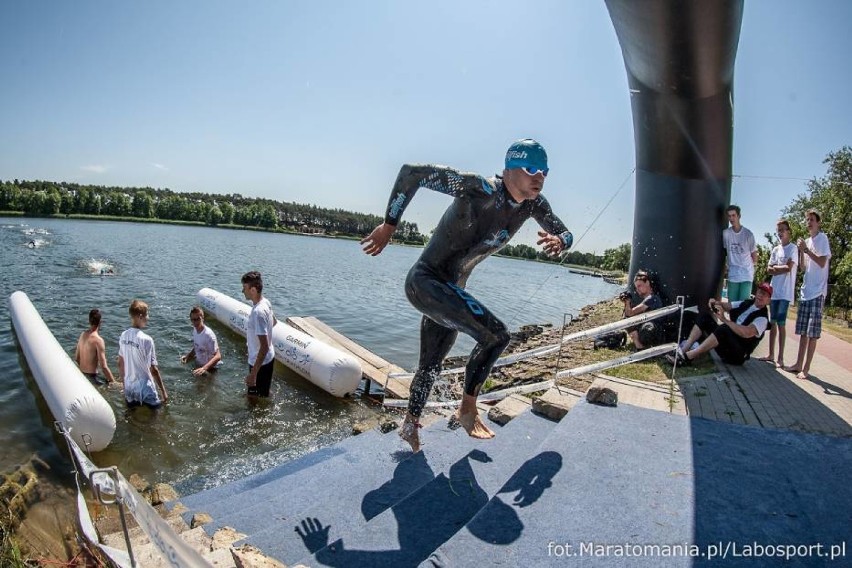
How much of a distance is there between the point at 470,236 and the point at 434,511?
1.97 m

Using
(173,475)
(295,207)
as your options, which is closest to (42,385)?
(173,475)

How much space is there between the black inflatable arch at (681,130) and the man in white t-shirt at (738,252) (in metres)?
0.13

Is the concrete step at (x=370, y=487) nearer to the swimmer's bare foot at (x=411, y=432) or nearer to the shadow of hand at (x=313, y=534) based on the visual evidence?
the shadow of hand at (x=313, y=534)

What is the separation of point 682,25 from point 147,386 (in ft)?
30.3

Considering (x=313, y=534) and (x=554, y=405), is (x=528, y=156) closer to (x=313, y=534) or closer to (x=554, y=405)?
(x=554, y=405)

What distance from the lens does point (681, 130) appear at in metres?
6.92

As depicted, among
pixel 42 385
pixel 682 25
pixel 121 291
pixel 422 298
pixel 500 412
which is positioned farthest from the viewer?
pixel 121 291

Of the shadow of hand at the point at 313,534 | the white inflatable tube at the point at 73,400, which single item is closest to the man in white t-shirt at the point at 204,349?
the white inflatable tube at the point at 73,400

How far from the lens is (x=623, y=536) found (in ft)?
8.30

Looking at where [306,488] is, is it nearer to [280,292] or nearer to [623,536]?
[623,536]

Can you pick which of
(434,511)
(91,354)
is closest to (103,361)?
(91,354)

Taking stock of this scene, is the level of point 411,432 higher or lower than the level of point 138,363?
higher

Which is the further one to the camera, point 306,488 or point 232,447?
point 232,447

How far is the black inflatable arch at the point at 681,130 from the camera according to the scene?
5.31m
